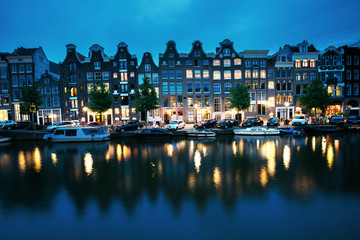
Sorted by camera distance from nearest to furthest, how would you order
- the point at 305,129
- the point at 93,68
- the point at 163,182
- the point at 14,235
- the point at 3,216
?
the point at 14,235 → the point at 3,216 → the point at 163,182 → the point at 305,129 → the point at 93,68

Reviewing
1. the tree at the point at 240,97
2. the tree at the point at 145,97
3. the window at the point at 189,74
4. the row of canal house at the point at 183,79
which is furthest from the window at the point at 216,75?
the tree at the point at 145,97

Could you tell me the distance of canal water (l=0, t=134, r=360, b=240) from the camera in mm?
8672

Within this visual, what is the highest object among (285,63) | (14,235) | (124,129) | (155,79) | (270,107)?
(285,63)

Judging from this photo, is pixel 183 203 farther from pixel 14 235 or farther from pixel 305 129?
pixel 305 129

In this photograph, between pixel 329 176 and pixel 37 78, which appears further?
pixel 37 78

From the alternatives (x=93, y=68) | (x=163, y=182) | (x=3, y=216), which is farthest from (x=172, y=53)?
(x=3, y=216)

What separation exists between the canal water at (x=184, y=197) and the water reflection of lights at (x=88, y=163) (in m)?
0.22

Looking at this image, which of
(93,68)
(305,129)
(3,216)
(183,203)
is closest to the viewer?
(3,216)

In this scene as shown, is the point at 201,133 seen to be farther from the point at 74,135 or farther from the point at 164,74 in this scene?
the point at 164,74

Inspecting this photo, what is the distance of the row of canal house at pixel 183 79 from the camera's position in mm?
48438

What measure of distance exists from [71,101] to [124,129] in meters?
21.9

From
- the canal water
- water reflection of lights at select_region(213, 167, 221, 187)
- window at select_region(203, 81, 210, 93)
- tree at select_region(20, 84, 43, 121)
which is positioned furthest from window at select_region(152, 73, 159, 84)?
water reflection of lights at select_region(213, 167, 221, 187)

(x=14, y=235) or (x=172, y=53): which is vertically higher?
(x=172, y=53)

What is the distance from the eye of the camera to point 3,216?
995cm
